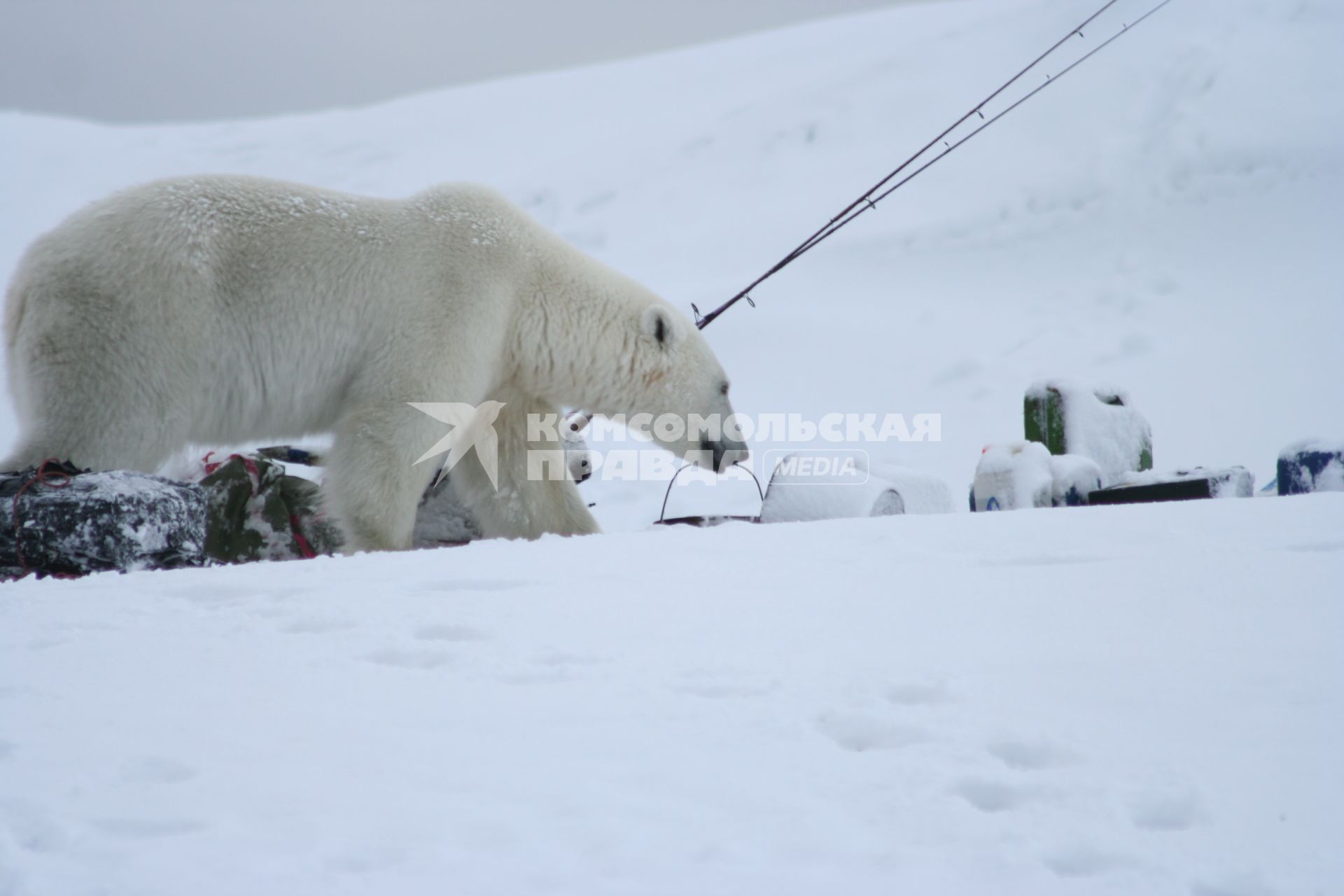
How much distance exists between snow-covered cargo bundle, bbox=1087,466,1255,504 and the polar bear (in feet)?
5.28

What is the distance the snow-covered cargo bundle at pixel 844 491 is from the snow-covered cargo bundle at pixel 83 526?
1.76 meters

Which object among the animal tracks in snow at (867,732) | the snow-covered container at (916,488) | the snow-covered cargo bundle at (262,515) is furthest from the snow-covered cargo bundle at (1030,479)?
the animal tracks in snow at (867,732)

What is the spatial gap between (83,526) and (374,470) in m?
0.78

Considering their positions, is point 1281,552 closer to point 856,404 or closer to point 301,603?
point 301,603

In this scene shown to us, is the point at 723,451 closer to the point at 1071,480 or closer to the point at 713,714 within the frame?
the point at 1071,480

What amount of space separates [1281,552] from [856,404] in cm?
638

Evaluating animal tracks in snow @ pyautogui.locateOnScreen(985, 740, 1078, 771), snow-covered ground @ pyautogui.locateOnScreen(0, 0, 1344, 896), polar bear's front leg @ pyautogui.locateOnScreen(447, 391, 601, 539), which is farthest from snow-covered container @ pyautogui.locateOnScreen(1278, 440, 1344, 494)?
animal tracks in snow @ pyautogui.locateOnScreen(985, 740, 1078, 771)

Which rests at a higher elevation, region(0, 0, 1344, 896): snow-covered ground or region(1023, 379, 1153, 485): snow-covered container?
region(1023, 379, 1153, 485): snow-covered container

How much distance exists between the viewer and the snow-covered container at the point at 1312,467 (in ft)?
10.0

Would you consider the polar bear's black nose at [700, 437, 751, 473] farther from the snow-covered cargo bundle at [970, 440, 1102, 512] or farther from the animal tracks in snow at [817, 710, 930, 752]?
the animal tracks in snow at [817, 710, 930, 752]

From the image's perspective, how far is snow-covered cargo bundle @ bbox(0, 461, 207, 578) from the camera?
1942 mm

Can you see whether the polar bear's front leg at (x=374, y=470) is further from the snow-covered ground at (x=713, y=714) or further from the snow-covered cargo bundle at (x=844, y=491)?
the snow-covered cargo bundle at (x=844, y=491)

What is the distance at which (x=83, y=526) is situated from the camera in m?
1.95

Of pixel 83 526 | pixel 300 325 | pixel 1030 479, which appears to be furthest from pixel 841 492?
pixel 83 526
